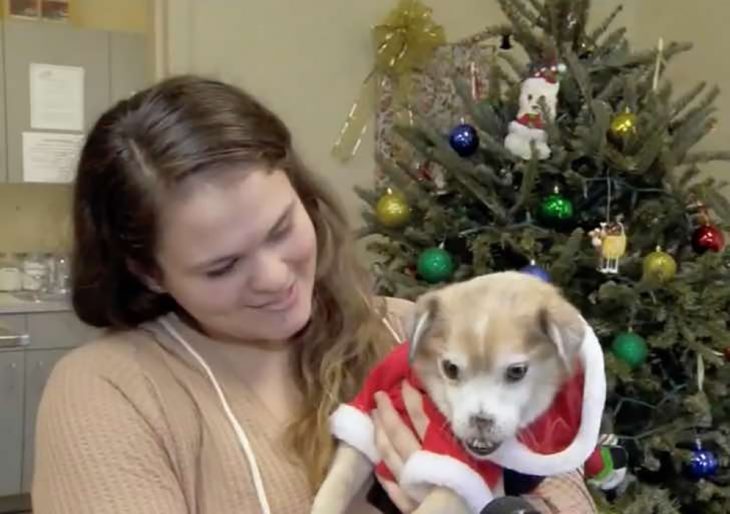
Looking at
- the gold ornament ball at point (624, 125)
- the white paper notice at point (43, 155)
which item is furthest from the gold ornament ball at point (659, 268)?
the white paper notice at point (43, 155)

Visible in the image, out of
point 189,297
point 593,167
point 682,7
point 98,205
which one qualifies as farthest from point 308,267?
point 682,7

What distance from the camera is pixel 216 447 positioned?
1.08 meters

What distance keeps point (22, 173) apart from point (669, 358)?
2.68 meters

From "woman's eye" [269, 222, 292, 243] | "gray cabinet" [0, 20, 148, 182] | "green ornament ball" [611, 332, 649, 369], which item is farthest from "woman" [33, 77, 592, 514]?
"gray cabinet" [0, 20, 148, 182]

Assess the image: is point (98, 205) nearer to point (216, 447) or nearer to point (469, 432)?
point (216, 447)

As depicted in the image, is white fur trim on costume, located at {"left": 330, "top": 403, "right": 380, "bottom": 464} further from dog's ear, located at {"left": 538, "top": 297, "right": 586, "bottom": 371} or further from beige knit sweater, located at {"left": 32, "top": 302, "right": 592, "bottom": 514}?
dog's ear, located at {"left": 538, "top": 297, "right": 586, "bottom": 371}

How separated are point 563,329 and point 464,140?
1301 millimetres

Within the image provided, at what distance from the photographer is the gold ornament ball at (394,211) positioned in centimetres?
240

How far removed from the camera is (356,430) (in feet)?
3.68

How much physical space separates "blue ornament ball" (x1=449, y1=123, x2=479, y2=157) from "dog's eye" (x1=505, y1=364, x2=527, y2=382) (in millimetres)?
1299

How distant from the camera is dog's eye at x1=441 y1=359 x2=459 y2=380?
1077 millimetres

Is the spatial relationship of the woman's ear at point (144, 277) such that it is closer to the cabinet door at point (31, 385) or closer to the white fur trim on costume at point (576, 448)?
the white fur trim on costume at point (576, 448)

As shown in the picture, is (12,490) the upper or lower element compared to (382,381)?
lower

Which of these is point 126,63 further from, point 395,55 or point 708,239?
point 708,239
